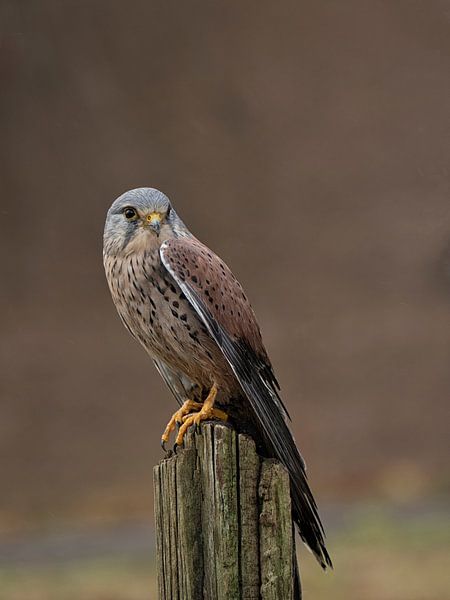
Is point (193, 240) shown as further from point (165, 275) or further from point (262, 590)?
point (262, 590)

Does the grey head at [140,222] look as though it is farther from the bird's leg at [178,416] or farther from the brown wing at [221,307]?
the bird's leg at [178,416]

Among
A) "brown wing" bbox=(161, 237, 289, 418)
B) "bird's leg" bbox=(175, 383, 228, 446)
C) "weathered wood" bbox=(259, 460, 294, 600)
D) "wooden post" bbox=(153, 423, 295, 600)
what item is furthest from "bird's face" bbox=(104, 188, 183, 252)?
"weathered wood" bbox=(259, 460, 294, 600)

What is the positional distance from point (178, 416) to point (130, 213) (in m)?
0.45

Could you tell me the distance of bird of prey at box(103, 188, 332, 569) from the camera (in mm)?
A: 1505

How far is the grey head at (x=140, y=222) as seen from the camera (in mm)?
1611

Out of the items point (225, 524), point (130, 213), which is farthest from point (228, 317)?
point (225, 524)

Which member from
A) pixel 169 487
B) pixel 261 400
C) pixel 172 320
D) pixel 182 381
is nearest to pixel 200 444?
pixel 169 487

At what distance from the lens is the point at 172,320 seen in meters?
1.63

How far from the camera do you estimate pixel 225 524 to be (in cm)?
120

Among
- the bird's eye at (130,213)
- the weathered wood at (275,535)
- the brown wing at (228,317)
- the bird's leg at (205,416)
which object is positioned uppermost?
the bird's eye at (130,213)

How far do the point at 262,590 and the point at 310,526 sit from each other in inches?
8.7

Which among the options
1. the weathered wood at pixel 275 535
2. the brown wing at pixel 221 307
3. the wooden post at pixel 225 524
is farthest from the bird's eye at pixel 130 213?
the weathered wood at pixel 275 535

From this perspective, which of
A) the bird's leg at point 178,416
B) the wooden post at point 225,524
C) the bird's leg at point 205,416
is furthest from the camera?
the bird's leg at point 178,416

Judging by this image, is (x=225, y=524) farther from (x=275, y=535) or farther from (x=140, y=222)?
(x=140, y=222)
